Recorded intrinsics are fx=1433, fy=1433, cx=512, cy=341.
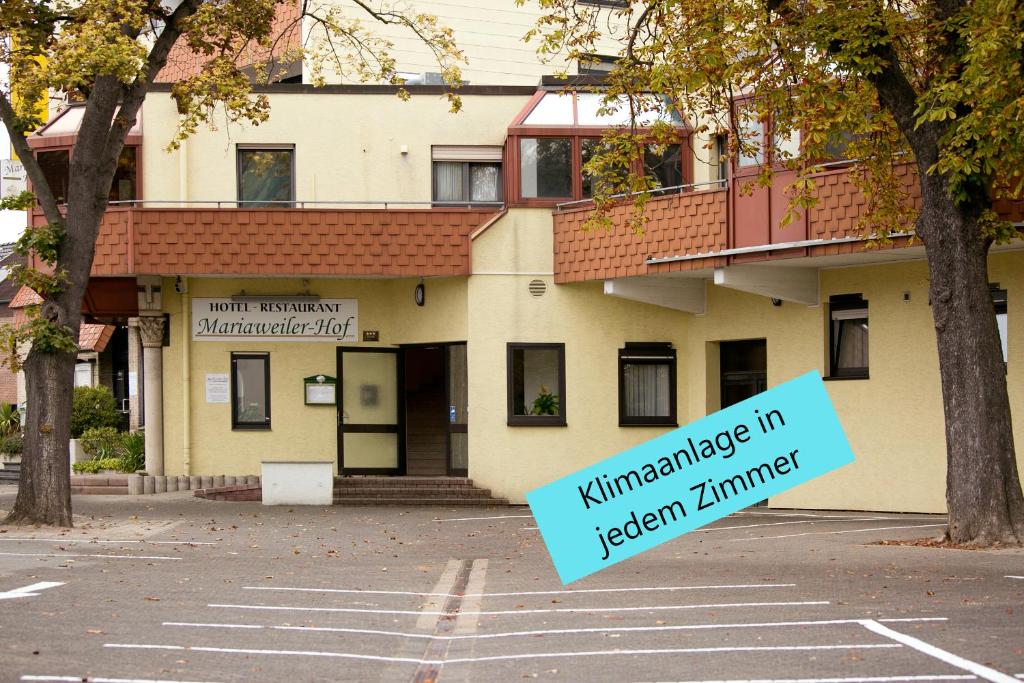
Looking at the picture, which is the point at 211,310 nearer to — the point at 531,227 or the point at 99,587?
the point at 531,227

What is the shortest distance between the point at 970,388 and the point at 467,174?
41.5ft

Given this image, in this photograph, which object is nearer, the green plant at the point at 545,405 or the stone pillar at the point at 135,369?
the green plant at the point at 545,405

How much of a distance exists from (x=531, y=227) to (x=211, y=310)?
239 inches

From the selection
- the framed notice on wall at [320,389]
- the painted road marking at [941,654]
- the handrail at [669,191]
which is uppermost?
the handrail at [669,191]

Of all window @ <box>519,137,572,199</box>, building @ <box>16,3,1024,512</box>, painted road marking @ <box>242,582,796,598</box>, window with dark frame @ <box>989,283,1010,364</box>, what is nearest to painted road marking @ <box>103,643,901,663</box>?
painted road marking @ <box>242,582,796,598</box>

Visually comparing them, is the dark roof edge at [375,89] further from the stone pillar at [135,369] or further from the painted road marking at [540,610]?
the painted road marking at [540,610]

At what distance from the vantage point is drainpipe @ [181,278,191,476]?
2556cm

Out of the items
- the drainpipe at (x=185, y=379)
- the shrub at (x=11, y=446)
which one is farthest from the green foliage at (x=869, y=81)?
the shrub at (x=11, y=446)

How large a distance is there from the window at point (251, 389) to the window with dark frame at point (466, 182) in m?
4.38

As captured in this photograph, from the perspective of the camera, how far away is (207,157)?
25.4 metres

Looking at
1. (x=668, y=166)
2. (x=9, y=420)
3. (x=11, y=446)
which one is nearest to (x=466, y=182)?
(x=668, y=166)

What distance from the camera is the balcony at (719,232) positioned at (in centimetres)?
1936

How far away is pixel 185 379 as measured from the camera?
1008 inches

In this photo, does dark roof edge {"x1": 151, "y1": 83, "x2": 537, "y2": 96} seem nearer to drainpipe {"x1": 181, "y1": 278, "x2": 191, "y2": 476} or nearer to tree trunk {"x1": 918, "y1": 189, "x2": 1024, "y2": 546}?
drainpipe {"x1": 181, "y1": 278, "x2": 191, "y2": 476}
